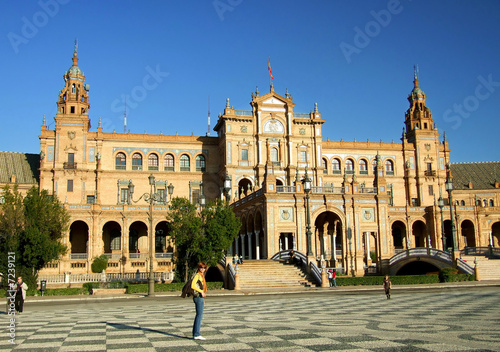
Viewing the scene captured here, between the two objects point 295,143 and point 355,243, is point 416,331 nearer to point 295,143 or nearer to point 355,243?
point 355,243

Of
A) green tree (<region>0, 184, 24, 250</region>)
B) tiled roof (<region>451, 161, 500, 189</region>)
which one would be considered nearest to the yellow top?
green tree (<region>0, 184, 24, 250</region>)

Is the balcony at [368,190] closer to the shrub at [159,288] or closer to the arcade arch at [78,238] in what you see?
the shrub at [159,288]

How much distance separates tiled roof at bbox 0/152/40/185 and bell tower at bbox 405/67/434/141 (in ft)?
174

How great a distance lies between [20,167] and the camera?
227 ft

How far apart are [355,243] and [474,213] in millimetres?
28176

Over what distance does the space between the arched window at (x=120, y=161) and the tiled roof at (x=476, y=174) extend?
158ft

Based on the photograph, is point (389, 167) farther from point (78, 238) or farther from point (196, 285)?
point (196, 285)

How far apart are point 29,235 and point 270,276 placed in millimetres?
17975

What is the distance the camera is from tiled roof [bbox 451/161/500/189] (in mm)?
79312

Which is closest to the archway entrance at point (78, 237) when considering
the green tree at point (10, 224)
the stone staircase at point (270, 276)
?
the green tree at point (10, 224)

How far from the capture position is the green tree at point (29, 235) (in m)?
38.4

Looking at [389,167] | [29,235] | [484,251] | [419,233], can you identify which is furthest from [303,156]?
[29,235]

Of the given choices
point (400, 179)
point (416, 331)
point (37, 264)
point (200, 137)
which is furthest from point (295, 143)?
point (416, 331)

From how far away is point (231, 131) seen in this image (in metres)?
64.9
